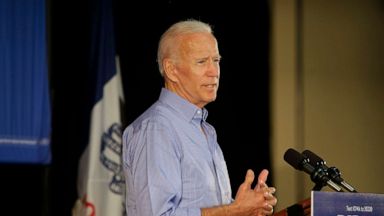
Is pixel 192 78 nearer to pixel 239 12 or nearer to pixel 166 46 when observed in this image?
Answer: pixel 166 46

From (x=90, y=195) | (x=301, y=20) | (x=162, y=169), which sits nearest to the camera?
(x=162, y=169)

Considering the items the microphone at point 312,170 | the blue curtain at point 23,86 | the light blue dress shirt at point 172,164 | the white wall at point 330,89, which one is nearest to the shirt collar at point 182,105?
the light blue dress shirt at point 172,164

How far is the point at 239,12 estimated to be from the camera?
4402mm

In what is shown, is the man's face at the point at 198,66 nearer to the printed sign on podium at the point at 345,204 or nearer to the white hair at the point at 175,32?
the white hair at the point at 175,32

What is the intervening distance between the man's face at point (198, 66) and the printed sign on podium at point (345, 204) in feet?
1.80

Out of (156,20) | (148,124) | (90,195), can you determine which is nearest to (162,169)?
(148,124)

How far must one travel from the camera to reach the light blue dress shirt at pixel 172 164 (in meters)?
1.99

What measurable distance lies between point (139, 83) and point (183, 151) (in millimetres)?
2112

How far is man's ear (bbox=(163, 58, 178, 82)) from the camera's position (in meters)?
2.22

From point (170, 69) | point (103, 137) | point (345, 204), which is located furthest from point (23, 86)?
point (345, 204)

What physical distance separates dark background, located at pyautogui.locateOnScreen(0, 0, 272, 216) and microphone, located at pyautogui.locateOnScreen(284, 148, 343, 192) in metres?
2.04

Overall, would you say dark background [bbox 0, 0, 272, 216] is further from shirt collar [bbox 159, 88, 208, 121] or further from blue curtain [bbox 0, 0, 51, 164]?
shirt collar [bbox 159, 88, 208, 121]

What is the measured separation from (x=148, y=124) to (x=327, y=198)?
57 centimetres

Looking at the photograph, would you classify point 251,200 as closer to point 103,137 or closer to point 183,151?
point 183,151
